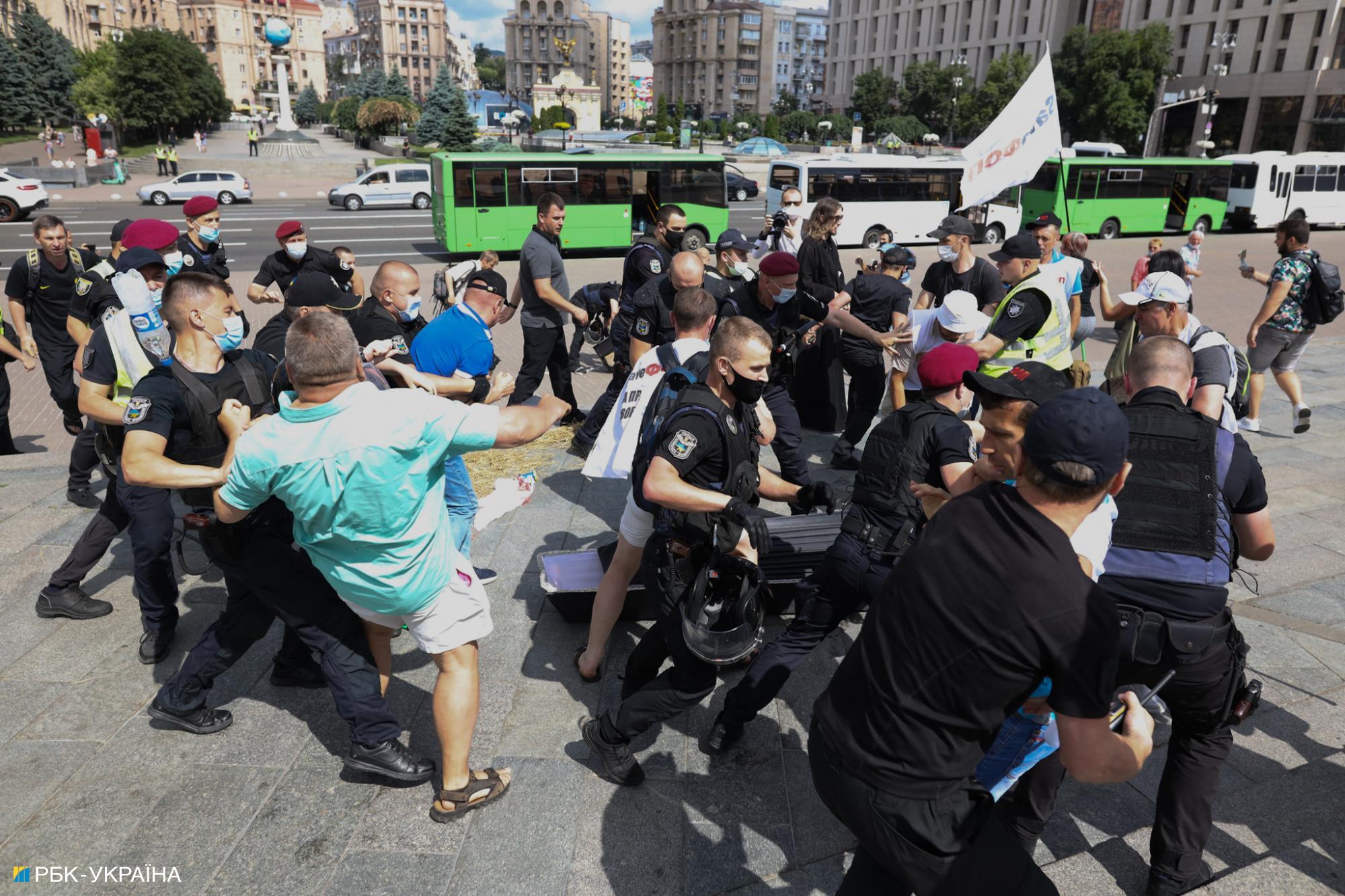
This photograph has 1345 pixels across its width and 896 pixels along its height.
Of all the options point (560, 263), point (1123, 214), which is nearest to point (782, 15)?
point (1123, 214)

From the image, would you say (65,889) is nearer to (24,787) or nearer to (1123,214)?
(24,787)

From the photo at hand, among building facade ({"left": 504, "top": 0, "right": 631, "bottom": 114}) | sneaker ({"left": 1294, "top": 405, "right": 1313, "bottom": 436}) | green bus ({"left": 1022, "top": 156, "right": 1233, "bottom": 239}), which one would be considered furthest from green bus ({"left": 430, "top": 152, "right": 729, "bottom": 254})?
building facade ({"left": 504, "top": 0, "right": 631, "bottom": 114})

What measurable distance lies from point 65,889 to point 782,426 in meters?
A: 4.38

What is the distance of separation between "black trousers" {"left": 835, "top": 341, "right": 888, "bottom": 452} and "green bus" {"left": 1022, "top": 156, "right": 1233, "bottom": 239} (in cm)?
2060

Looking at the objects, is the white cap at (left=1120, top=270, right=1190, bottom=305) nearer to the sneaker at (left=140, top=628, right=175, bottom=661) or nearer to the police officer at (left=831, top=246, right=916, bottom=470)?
the police officer at (left=831, top=246, right=916, bottom=470)

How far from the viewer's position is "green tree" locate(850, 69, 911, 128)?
76438 millimetres

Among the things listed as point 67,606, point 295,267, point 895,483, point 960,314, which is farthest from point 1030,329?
point 295,267

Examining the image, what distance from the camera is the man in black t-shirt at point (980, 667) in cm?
180

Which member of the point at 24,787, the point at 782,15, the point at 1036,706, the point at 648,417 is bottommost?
the point at 24,787

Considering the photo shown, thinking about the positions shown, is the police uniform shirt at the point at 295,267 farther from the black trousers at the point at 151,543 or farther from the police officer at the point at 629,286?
the black trousers at the point at 151,543

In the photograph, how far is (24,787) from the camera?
3311 mm

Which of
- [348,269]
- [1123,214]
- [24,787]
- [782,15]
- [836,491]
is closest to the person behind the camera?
[24,787]

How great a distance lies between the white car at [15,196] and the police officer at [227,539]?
2834 cm

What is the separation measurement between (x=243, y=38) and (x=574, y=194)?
5413 inches
